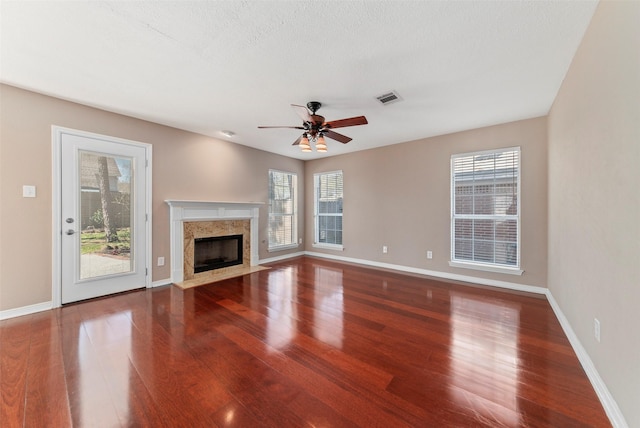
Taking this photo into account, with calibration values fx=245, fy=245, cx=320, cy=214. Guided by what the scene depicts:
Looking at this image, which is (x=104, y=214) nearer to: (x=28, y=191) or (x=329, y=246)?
(x=28, y=191)

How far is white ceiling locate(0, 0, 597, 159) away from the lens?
167cm

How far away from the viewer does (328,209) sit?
615cm

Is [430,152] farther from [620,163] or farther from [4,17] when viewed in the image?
[4,17]

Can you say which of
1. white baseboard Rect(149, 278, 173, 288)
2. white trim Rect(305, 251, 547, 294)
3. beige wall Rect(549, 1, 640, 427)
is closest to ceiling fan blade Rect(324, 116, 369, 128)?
beige wall Rect(549, 1, 640, 427)

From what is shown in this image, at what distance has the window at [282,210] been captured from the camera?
5.72 m

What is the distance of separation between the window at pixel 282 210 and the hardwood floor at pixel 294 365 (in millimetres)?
2626

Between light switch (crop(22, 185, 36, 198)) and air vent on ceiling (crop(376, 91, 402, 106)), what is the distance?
411cm

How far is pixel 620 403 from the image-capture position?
1.33 meters

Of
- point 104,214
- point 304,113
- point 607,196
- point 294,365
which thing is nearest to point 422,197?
point 304,113

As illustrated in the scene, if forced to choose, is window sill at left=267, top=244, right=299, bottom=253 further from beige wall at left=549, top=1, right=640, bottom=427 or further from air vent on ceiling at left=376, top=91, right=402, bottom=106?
beige wall at left=549, top=1, right=640, bottom=427

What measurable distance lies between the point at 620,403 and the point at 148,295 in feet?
14.8

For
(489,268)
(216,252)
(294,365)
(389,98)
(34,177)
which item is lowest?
(294,365)

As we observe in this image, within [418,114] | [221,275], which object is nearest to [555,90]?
[418,114]

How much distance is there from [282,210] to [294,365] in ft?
14.3
